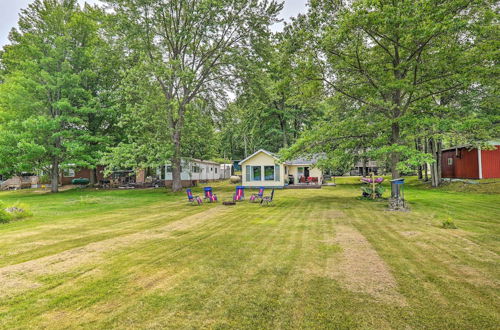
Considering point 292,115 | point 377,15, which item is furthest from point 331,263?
point 292,115

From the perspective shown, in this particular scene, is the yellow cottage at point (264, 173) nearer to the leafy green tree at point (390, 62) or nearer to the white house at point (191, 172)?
the white house at point (191, 172)

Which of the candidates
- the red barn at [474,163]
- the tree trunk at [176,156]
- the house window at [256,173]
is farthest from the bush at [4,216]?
the red barn at [474,163]

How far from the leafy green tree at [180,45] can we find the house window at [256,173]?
26.5 ft

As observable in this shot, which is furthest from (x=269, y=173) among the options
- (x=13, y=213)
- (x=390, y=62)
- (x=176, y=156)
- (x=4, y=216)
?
(x=4, y=216)

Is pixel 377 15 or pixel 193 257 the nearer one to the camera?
pixel 193 257

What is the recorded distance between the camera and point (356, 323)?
9.81 feet

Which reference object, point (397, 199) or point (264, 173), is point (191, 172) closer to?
point (264, 173)

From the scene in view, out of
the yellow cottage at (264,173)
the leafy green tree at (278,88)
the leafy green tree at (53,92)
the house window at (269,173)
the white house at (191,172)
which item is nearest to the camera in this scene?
the leafy green tree at (278,88)

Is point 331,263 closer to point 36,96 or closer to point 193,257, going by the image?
point 193,257

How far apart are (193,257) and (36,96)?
25.3m

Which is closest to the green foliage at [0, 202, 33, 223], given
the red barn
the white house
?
the white house

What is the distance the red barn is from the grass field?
16051mm

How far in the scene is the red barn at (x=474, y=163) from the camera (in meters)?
20.2

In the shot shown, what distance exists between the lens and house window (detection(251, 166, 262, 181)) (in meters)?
26.8
